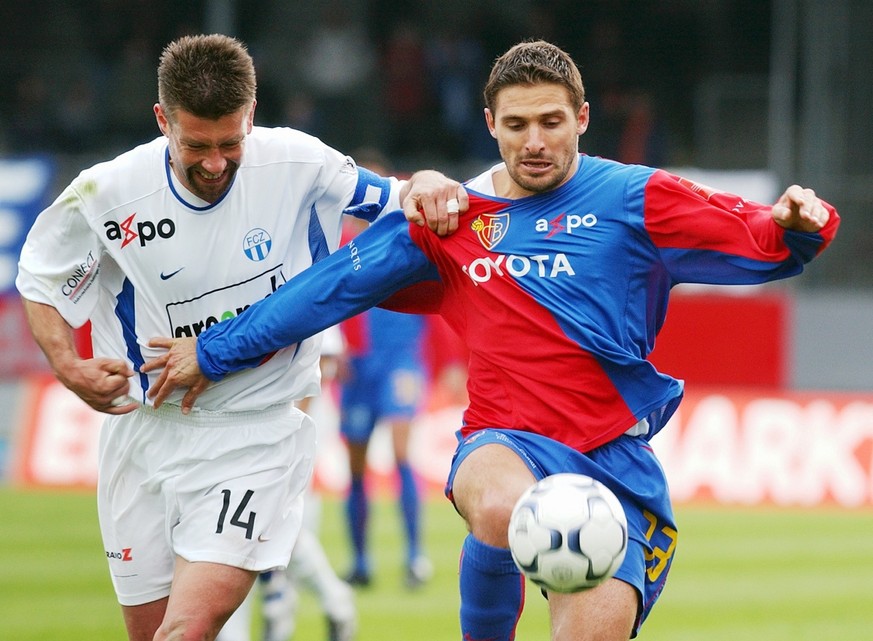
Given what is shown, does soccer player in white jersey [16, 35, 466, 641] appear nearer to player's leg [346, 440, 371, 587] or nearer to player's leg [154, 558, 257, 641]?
player's leg [154, 558, 257, 641]

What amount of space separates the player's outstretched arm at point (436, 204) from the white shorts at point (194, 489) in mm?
774

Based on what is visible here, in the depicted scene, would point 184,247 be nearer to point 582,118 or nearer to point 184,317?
point 184,317

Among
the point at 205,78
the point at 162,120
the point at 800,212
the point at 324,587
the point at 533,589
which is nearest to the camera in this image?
the point at 800,212

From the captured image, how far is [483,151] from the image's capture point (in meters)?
16.6

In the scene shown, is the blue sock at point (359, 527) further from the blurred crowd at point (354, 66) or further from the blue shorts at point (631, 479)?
the blurred crowd at point (354, 66)

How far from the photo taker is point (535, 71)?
419 centimetres

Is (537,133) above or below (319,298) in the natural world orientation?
above

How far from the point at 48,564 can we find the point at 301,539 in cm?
Answer: 346

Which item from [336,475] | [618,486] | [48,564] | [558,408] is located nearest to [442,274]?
[558,408]

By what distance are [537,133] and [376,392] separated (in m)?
4.78

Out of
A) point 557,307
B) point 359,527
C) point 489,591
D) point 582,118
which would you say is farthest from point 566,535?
point 359,527

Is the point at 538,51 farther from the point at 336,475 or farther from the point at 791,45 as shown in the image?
the point at 791,45

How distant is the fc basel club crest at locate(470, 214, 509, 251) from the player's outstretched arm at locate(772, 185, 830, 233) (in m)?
0.81

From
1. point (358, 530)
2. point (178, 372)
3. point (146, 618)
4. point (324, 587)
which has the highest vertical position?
point (178, 372)
